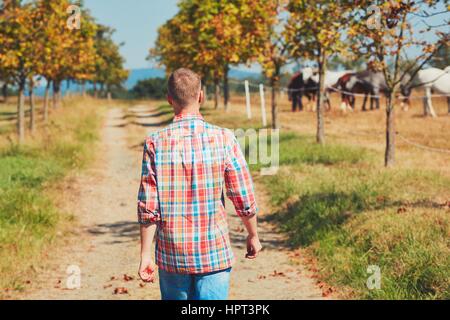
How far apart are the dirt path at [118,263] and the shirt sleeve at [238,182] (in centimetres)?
399

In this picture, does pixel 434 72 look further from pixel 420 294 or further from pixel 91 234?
pixel 420 294

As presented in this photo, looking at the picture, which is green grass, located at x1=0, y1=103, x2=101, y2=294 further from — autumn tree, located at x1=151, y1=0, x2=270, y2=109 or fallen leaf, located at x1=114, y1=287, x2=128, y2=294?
autumn tree, located at x1=151, y1=0, x2=270, y2=109

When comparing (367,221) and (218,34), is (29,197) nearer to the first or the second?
(367,221)

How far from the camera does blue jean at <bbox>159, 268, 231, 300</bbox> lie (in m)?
3.97

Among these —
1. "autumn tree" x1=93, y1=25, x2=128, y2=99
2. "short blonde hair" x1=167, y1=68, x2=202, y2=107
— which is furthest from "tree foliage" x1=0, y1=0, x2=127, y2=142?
"autumn tree" x1=93, y1=25, x2=128, y2=99

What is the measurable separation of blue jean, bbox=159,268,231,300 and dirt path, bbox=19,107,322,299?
393cm

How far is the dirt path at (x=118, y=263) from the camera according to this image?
8094mm

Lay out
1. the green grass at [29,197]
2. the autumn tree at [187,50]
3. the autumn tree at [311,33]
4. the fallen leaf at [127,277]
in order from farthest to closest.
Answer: the autumn tree at [187,50] < the autumn tree at [311,33] < the green grass at [29,197] < the fallen leaf at [127,277]

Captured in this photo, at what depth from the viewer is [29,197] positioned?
12055 mm

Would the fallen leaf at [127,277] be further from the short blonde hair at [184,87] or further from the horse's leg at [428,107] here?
the horse's leg at [428,107]

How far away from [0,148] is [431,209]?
15.0 metres

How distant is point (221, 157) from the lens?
3980 millimetres

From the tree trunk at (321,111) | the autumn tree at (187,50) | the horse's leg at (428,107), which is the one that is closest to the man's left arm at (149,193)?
the tree trunk at (321,111)
